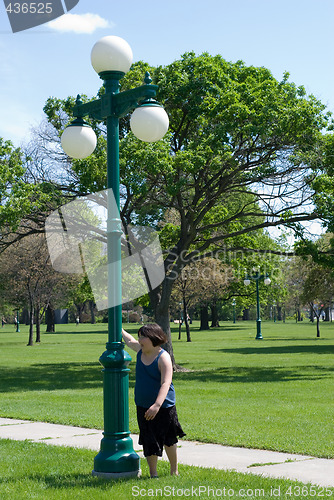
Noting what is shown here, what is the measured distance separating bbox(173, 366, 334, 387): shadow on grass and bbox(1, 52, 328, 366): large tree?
242cm

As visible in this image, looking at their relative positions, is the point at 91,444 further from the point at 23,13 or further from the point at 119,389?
the point at 23,13

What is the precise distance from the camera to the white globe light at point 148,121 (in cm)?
686

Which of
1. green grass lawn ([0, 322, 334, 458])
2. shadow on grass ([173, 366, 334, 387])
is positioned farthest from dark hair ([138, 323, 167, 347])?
shadow on grass ([173, 366, 334, 387])

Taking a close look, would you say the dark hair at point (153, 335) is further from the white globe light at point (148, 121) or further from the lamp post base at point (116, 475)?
the white globe light at point (148, 121)

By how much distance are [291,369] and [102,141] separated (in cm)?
979

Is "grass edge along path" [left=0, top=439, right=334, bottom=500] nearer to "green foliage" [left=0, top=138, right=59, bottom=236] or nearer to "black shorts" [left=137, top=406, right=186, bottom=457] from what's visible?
"black shorts" [left=137, top=406, right=186, bottom=457]

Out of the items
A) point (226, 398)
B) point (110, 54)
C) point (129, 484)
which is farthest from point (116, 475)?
point (226, 398)

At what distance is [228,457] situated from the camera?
7.95 m

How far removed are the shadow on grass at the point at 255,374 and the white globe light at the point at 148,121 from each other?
12.6 m

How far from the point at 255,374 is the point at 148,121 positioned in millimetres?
15322

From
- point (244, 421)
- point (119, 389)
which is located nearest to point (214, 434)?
point (244, 421)

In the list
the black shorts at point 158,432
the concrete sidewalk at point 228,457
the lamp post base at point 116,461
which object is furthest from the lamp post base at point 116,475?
the concrete sidewalk at point 228,457

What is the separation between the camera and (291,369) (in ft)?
74.6

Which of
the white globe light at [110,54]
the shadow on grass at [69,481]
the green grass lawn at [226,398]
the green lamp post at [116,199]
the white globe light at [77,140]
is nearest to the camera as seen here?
the shadow on grass at [69,481]
